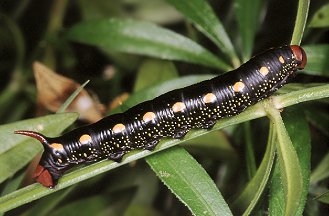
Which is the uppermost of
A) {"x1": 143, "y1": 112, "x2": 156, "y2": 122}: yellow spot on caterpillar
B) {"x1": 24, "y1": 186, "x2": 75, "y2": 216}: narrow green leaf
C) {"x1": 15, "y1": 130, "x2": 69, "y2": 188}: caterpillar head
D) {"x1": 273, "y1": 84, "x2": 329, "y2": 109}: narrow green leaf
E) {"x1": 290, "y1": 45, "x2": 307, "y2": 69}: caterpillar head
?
{"x1": 290, "y1": 45, "x2": 307, "y2": 69}: caterpillar head

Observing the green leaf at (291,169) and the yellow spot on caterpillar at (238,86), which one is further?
the yellow spot on caterpillar at (238,86)

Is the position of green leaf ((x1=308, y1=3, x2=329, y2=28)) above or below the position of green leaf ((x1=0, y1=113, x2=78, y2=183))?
above

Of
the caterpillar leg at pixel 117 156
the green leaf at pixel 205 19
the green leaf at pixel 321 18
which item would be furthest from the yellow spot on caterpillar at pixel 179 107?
the green leaf at pixel 321 18

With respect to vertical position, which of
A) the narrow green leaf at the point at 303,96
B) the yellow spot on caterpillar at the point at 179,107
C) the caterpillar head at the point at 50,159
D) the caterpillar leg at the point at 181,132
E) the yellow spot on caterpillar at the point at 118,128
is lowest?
the caterpillar head at the point at 50,159

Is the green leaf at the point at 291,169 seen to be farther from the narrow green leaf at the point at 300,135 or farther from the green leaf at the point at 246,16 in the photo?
the green leaf at the point at 246,16

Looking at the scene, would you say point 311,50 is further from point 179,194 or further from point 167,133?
point 179,194

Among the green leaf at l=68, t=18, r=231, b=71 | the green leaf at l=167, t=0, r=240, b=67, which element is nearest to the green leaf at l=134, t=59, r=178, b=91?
the green leaf at l=68, t=18, r=231, b=71

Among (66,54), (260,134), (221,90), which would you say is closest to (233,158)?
(260,134)

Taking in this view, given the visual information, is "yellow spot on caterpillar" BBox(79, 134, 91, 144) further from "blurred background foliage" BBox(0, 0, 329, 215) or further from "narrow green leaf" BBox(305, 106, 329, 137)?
"narrow green leaf" BBox(305, 106, 329, 137)
